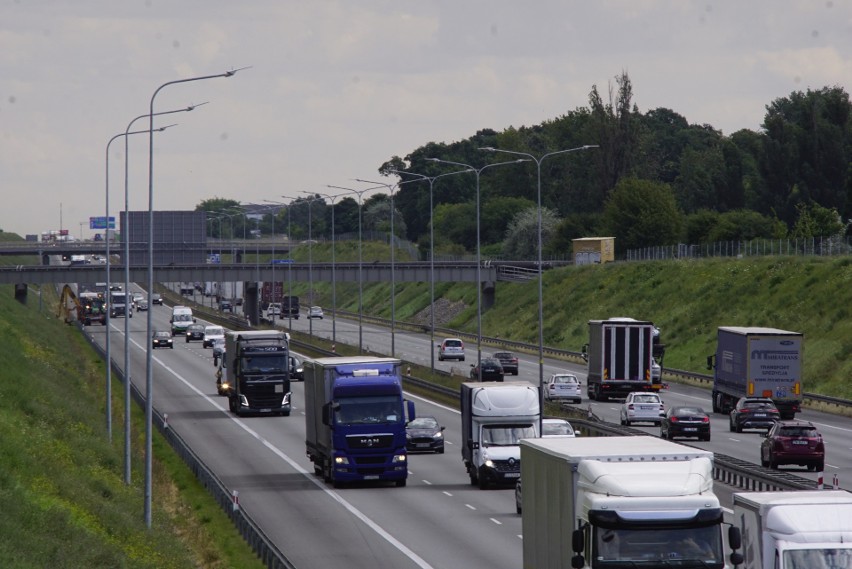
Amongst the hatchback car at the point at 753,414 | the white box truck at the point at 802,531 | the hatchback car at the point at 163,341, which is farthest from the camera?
the hatchback car at the point at 163,341

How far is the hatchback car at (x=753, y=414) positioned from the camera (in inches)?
2349

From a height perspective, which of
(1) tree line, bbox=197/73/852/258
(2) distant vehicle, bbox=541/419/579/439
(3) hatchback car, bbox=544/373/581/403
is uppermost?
(1) tree line, bbox=197/73/852/258

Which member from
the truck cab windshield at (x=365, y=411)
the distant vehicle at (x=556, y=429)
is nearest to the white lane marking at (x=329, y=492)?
the truck cab windshield at (x=365, y=411)

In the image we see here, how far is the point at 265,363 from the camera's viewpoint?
65438 mm

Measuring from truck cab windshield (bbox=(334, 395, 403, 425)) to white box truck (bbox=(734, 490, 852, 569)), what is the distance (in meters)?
23.0

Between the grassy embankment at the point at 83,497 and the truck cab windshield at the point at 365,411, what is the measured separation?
14.5 ft

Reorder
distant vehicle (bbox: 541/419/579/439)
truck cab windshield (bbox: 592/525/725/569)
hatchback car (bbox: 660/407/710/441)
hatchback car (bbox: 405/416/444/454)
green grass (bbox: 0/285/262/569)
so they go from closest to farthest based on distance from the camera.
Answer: truck cab windshield (bbox: 592/525/725/569), green grass (bbox: 0/285/262/569), distant vehicle (bbox: 541/419/579/439), hatchback car (bbox: 405/416/444/454), hatchback car (bbox: 660/407/710/441)

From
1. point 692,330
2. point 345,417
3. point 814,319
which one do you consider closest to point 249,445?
point 345,417

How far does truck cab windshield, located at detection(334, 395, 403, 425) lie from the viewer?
43.2 meters

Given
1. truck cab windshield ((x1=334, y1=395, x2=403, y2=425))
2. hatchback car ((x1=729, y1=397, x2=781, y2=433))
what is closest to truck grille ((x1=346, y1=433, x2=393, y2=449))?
truck cab windshield ((x1=334, y1=395, x2=403, y2=425))

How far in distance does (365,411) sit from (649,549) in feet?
79.8

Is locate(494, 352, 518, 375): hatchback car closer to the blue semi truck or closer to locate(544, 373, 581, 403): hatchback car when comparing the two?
locate(544, 373, 581, 403): hatchback car

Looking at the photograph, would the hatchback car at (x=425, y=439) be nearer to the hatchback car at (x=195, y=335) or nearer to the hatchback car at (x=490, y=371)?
the hatchback car at (x=490, y=371)

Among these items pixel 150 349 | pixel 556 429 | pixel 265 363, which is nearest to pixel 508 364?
pixel 265 363
